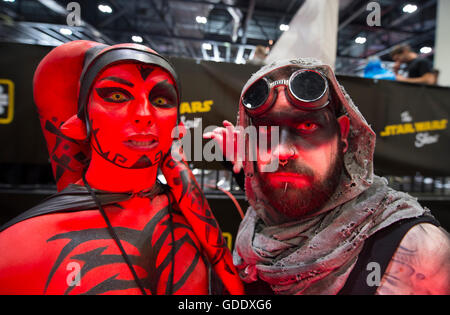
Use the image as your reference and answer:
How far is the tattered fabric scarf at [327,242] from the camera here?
538 mm

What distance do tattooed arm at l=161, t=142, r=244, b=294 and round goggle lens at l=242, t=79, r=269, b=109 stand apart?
294mm

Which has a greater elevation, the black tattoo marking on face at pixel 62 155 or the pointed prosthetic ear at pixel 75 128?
the pointed prosthetic ear at pixel 75 128

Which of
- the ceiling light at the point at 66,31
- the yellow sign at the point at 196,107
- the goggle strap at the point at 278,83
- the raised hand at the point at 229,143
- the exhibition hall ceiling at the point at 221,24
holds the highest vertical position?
the exhibition hall ceiling at the point at 221,24

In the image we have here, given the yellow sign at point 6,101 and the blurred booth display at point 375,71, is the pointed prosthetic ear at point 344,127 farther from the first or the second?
the yellow sign at point 6,101

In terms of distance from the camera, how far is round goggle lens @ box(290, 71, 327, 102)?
0.55 meters

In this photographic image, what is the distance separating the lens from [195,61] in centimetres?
142

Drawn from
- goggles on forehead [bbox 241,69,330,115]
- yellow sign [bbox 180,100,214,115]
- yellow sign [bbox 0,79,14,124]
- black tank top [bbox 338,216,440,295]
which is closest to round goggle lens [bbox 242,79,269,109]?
goggles on forehead [bbox 241,69,330,115]

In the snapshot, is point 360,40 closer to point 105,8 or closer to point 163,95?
point 163,95

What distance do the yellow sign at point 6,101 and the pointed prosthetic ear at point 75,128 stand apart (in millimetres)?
1105

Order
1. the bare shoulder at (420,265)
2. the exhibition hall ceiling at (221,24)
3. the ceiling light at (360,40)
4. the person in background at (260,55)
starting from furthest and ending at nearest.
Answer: the person in background at (260,55) < the ceiling light at (360,40) < the exhibition hall ceiling at (221,24) < the bare shoulder at (420,265)

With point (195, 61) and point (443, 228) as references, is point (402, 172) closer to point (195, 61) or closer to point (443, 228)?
point (443, 228)

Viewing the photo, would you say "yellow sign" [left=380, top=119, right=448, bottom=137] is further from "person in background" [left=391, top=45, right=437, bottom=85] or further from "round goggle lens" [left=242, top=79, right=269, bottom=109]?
"round goggle lens" [left=242, top=79, right=269, bottom=109]

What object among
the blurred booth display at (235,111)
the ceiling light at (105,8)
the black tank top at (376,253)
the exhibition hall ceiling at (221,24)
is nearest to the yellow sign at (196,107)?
the blurred booth display at (235,111)
